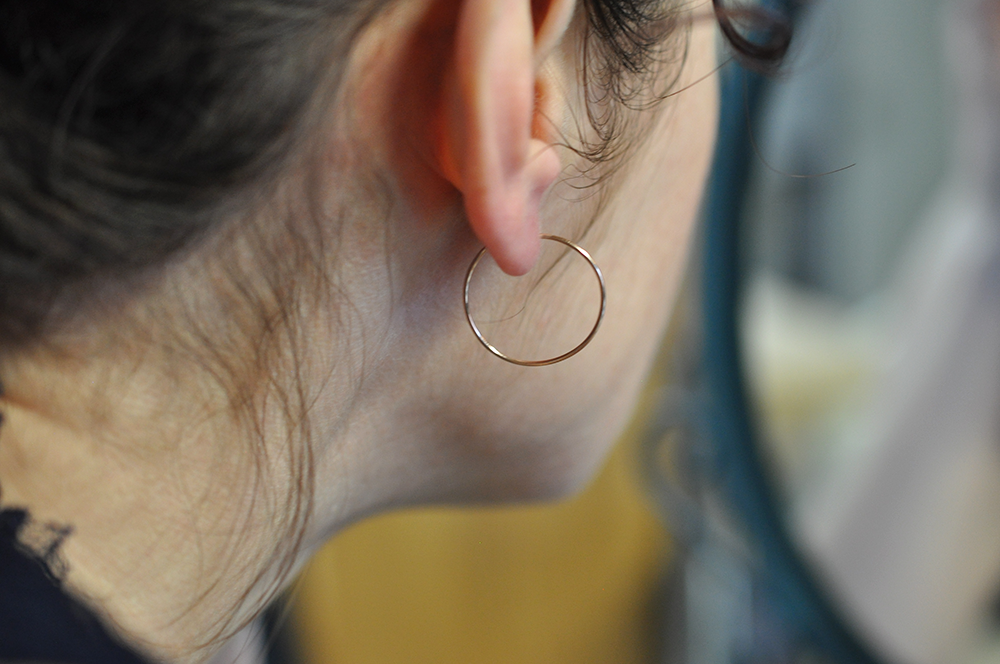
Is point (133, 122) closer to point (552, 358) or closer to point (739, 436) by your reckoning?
point (552, 358)

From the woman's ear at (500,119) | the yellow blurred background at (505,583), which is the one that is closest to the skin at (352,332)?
the woman's ear at (500,119)

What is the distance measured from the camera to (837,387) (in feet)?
2.94

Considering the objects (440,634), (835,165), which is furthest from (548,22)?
(440,634)

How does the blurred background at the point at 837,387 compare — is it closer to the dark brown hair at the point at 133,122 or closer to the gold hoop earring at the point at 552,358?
the gold hoop earring at the point at 552,358

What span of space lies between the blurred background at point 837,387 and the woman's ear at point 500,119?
0.42 meters

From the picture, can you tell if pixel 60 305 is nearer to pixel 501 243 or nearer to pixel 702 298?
pixel 501 243

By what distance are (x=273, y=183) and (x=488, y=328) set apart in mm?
119

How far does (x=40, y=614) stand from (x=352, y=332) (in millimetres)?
139

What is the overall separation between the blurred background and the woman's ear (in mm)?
422

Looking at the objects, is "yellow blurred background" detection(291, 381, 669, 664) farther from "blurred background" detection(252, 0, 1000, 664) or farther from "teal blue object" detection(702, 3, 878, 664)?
"teal blue object" detection(702, 3, 878, 664)

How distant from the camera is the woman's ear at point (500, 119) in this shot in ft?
0.77

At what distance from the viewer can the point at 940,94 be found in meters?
0.85

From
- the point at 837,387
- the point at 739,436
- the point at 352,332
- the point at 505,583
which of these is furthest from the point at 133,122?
the point at 505,583

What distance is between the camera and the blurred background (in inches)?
28.7
